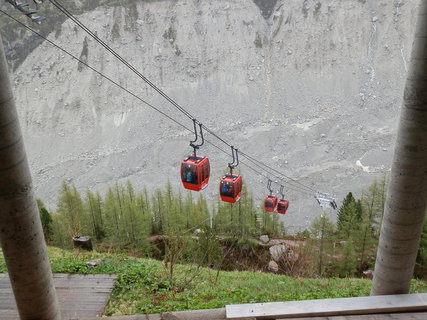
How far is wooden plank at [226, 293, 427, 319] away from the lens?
11.2 ft

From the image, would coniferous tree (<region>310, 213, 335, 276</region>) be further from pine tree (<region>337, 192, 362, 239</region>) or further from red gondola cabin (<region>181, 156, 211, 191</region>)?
red gondola cabin (<region>181, 156, 211, 191</region>)

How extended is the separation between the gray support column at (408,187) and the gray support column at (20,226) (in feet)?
11.0

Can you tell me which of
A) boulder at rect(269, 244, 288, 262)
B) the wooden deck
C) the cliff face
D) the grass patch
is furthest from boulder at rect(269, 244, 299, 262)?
the wooden deck

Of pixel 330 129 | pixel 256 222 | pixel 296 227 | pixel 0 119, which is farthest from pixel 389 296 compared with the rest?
pixel 330 129

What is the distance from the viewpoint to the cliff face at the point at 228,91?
101 feet

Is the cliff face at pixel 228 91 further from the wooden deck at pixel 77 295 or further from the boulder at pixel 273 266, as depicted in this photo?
the wooden deck at pixel 77 295

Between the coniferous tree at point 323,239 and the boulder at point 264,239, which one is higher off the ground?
the coniferous tree at point 323,239

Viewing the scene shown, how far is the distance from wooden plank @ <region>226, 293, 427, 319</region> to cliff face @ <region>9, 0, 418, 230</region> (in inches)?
898

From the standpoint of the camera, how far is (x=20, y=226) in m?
3.08

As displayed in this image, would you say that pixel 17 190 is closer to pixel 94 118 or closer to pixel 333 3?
pixel 94 118

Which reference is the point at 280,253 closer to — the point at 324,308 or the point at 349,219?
the point at 349,219

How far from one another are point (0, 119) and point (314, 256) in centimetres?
1634

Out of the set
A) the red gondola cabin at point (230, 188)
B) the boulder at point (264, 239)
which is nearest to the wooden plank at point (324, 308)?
the red gondola cabin at point (230, 188)

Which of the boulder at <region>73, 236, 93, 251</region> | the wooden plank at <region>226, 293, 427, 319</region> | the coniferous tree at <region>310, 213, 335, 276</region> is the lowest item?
the coniferous tree at <region>310, 213, 335, 276</region>
